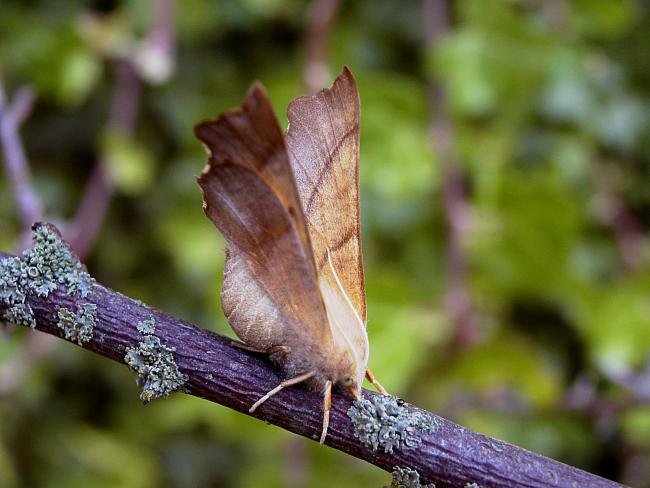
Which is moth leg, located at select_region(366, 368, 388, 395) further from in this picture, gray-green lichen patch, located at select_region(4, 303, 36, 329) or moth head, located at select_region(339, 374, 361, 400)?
gray-green lichen patch, located at select_region(4, 303, 36, 329)

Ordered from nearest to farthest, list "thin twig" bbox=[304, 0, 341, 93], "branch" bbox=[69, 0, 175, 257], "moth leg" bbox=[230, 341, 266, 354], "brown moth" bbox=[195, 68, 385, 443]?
1. "brown moth" bbox=[195, 68, 385, 443]
2. "moth leg" bbox=[230, 341, 266, 354]
3. "branch" bbox=[69, 0, 175, 257]
4. "thin twig" bbox=[304, 0, 341, 93]

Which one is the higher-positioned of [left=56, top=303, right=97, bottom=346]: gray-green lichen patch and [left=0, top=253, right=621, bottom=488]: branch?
[left=0, top=253, right=621, bottom=488]: branch

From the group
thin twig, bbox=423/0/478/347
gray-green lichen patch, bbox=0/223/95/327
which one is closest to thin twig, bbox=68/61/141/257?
thin twig, bbox=423/0/478/347

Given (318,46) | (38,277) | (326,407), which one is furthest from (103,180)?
(326,407)

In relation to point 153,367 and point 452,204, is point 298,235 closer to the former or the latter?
point 153,367

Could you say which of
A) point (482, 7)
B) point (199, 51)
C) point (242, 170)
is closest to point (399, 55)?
point (482, 7)

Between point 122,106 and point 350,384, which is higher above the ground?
point 122,106
